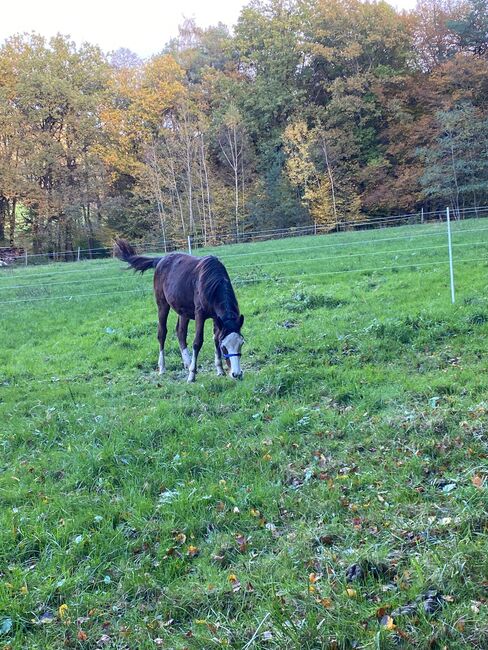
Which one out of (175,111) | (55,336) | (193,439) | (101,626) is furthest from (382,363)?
(175,111)

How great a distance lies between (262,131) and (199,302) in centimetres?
3235

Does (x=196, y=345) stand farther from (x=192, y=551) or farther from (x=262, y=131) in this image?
(x=262, y=131)

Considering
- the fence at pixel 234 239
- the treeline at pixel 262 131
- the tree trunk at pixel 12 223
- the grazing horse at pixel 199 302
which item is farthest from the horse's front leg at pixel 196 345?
the tree trunk at pixel 12 223

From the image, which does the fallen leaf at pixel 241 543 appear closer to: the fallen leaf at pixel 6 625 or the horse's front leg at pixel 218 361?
the fallen leaf at pixel 6 625

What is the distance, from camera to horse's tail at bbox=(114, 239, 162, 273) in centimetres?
912

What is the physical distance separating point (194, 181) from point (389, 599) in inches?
1274

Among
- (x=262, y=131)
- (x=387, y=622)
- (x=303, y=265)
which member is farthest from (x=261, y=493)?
(x=262, y=131)

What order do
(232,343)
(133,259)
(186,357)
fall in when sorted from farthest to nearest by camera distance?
1. (133,259)
2. (186,357)
3. (232,343)

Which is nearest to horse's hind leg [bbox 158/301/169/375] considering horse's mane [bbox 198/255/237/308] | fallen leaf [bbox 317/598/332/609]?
horse's mane [bbox 198/255/237/308]

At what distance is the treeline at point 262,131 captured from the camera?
3117 cm

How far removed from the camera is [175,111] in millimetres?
35656

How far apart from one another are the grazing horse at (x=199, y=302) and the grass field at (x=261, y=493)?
13.8 inches

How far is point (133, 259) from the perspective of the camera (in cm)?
923

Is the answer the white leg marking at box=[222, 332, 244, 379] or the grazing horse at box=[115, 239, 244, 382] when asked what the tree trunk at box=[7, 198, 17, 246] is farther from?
the white leg marking at box=[222, 332, 244, 379]
